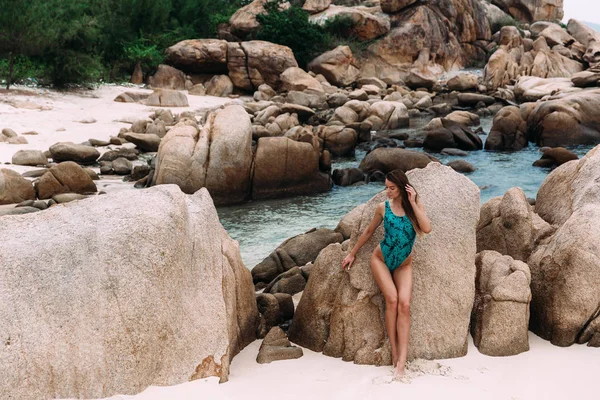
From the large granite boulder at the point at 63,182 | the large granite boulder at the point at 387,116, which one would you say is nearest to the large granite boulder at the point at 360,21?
the large granite boulder at the point at 387,116

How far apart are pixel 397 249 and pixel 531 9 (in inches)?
2329

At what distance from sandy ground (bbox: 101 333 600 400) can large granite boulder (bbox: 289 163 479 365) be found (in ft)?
0.64

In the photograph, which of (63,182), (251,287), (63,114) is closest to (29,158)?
(63,182)

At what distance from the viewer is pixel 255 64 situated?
113 ft

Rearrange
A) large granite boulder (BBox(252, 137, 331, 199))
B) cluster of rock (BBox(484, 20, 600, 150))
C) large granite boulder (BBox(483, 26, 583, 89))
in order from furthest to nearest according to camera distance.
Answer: large granite boulder (BBox(483, 26, 583, 89)) < cluster of rock (BBox(484, 20, 600, 150)) < large granite boulder (BBox(252, 137, 331, 199))

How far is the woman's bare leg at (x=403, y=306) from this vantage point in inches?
213

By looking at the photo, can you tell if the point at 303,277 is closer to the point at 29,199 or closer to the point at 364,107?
the point at 29,199

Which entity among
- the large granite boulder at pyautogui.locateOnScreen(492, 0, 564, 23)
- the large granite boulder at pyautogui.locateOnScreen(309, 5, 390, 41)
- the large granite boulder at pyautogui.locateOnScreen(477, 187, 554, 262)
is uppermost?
the large granite boulder at pyautogui.locateOnScreen(492, 0, 564, 23)

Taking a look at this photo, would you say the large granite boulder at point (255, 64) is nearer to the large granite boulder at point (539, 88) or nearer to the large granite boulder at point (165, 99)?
the large granite boulder at point (165, 99)

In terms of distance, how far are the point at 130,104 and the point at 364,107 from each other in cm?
914

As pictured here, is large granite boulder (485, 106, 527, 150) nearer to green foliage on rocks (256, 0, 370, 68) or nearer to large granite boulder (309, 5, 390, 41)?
green foliage on rocks (256, 0, 370, 68)

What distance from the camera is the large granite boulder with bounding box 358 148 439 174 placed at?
52.9 ft

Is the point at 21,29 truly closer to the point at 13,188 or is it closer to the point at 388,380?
the point at 13,188

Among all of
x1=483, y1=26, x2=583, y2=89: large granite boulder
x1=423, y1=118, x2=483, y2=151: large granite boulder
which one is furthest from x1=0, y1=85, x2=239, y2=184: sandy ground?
x1=483, y1=26, x2=583, y2=89: large granite boulder
